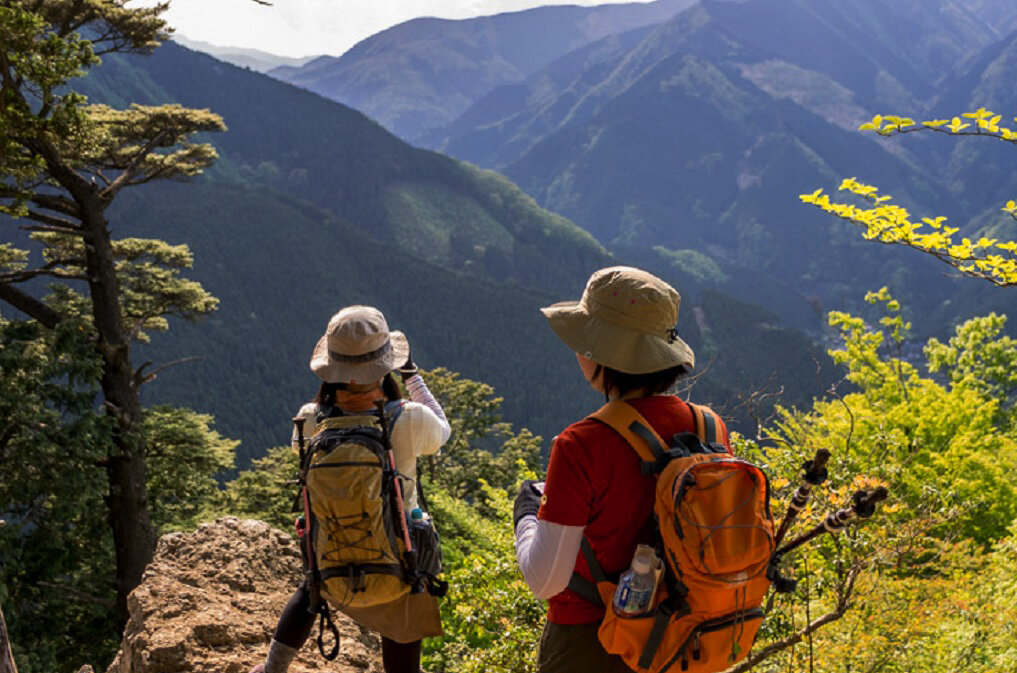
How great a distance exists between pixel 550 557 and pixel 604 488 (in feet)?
0.70

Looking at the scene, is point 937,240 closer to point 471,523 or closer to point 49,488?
point 471,523

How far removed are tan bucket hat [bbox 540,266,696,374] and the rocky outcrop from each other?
2770mm

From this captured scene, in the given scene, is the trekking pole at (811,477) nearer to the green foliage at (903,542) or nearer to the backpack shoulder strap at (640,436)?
the backpack shoulder strap at (640,436)

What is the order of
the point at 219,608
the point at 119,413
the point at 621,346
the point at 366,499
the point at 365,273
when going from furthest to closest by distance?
1. the point at 365,273
2. the point at 119,413
3. the point at 219,608
4. the point at 366,499
5. the point at 621,346

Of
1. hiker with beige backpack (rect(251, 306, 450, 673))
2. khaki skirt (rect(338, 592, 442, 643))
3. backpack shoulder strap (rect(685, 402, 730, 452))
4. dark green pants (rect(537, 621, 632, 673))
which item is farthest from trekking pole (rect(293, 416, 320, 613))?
backpack shoulder strap (rect(685, 402, 730, 452))

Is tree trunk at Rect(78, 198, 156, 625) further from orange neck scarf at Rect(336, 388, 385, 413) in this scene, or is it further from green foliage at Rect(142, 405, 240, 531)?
orange neck scarf at Rect(336, 388, 385, 413)

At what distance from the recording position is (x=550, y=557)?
5.98ft

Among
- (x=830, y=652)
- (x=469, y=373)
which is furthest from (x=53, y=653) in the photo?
(x=469, y=373)

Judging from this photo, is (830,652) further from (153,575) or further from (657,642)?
(153,575)

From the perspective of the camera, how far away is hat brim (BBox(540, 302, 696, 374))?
6.28 ft

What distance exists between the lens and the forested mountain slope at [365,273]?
107688 mm

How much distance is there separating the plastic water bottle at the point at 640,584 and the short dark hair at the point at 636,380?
16.0 inches

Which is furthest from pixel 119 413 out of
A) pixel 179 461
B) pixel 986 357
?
pixel 986 357

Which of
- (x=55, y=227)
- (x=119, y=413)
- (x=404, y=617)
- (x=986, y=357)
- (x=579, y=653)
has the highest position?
(x=55, y=227)
